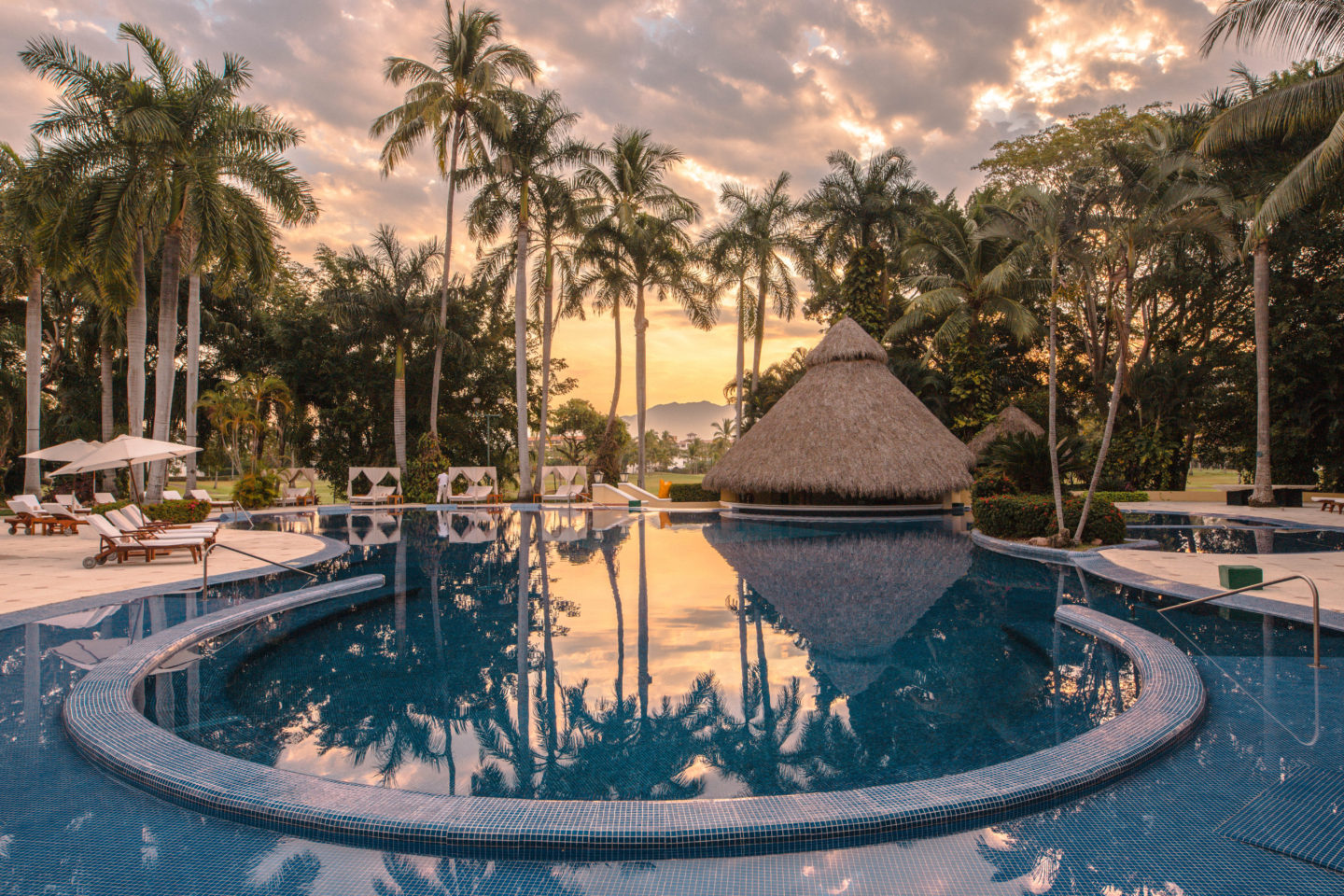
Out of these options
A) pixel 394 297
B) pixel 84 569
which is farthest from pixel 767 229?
pixel 84 569

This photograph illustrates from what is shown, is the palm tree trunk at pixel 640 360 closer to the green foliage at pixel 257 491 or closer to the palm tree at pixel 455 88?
the palm tree at pixel 455 88

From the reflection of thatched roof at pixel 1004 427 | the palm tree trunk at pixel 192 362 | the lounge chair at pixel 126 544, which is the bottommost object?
the lounge chair at pixel 126 544

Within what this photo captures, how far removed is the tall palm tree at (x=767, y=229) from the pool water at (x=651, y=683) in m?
16.7

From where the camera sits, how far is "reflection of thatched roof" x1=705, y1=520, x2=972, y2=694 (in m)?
6.13

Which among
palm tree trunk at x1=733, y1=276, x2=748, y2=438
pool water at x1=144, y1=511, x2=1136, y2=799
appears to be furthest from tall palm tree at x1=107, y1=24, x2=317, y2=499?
palm tree trunk at x1=733, y1=276, x2=748, y2=438

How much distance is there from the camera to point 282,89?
18922 millimetres

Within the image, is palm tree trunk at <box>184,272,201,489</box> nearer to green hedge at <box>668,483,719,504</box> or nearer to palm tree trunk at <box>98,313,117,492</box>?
palm tree trunk at <box>98,313,117,492</box>

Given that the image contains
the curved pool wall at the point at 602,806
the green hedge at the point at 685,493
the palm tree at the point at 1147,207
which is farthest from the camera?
the green hedge at the point at 685,493

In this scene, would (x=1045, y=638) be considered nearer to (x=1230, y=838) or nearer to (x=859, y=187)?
(x=1230, y=838)

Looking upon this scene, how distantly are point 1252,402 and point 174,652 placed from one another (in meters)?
25.6

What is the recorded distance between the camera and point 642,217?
23.5 m

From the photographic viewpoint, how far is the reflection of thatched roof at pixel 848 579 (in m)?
6.13

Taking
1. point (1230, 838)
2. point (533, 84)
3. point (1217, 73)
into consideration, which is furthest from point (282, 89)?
point (1217, 73)

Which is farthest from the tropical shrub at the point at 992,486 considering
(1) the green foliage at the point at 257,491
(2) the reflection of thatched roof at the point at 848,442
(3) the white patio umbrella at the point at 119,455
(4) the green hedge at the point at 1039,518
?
(1) the green foliage at the point at 257,491
